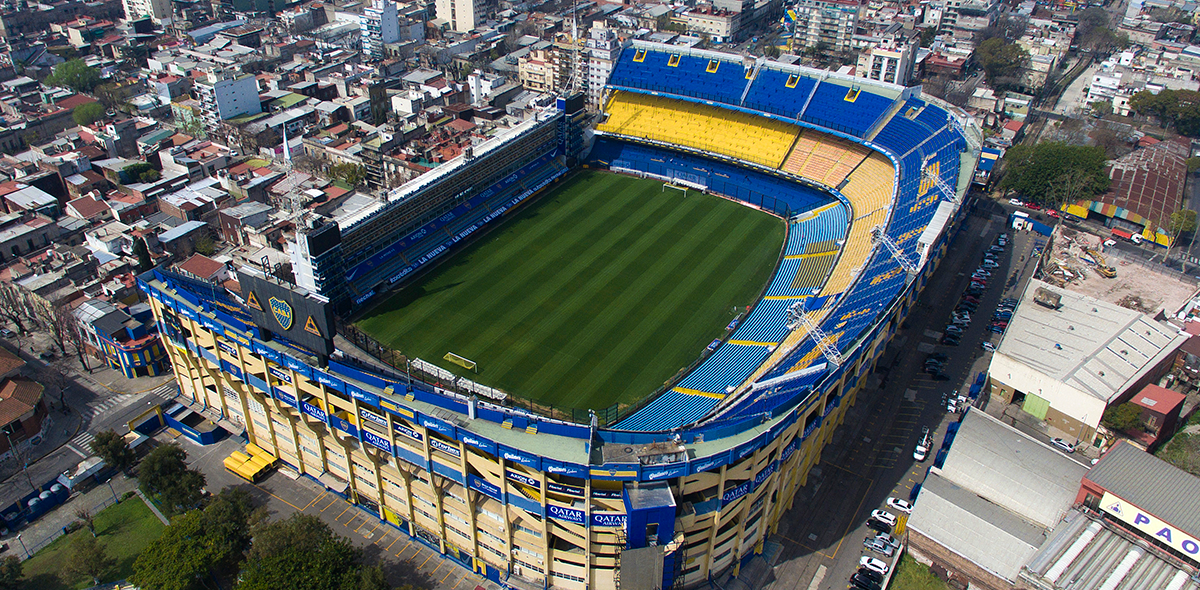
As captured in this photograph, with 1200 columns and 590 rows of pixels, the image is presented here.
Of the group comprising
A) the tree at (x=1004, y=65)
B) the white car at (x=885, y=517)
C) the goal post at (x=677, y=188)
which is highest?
the tree at (x=1004, y=65)

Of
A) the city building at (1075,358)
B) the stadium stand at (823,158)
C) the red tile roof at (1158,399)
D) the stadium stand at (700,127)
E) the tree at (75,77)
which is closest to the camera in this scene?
the red tile roof at (1158,399)

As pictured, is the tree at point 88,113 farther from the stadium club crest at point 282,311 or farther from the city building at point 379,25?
the stadium club crest at point 282,311

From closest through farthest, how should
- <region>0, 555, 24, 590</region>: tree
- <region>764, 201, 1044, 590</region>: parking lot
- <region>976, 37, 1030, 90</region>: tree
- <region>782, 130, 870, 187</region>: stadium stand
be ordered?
<region>0, 555, 24, 590</region>: tree < <region>764, 201, 1044, 590</region>: parking lot < <region>782, 130, 870, 187</region>: stadium stand < <region>976, 37, 1030, 90</region>: tree

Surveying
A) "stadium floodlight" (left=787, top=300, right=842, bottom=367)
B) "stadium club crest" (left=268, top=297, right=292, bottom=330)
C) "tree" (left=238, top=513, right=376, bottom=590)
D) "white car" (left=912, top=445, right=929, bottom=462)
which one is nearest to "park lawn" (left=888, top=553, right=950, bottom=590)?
"white car" (left=912, top=445, right=929, bottom=462)

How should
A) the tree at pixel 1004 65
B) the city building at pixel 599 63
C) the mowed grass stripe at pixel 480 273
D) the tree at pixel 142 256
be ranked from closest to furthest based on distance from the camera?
the mowed grass stripe at pixel 480 273
the tree at pixel 142 256
the city building at pixel 599 63
the tree at pixel 1004 65

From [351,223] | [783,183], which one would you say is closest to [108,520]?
[351,223]

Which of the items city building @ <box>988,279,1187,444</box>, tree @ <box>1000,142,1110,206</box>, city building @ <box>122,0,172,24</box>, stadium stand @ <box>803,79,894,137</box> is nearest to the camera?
city building @ <box>988,279,1187,444</box>

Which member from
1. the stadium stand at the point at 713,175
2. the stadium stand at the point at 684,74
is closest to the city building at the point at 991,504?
the stadium stand at the point at 713,175

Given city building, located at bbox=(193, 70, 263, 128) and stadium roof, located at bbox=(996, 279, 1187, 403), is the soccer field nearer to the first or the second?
stadium roof, located at bbox=(996, 279, 1187, 403)
